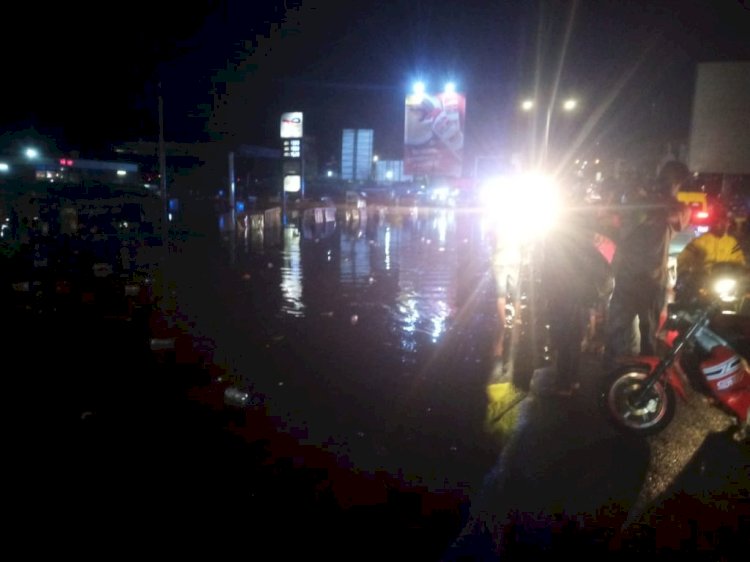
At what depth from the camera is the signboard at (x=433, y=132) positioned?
31.2 meters

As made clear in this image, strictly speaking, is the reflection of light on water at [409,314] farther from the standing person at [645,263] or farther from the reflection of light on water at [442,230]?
the reflection of light on water at [442,230]

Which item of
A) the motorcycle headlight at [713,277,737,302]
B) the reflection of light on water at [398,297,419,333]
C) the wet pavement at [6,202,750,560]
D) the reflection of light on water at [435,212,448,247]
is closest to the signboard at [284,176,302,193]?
the reflection of light on water at [435,212,448,247]

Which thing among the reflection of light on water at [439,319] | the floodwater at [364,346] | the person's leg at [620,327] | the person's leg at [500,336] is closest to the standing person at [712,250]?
the person's leg at [620,327]

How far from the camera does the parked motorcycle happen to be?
4.72 m

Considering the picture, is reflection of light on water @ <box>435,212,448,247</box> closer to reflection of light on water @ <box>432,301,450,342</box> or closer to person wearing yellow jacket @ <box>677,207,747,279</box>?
reflection of light on water @ <box>432,301,450,342</box>

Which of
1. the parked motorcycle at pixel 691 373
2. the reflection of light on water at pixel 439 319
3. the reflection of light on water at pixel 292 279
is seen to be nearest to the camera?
the parked motorcycle at pixel 691 373

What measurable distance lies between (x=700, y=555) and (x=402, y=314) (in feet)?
22.4

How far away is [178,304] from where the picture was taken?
10.9 metres

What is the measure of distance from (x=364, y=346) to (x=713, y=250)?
4.06 metres

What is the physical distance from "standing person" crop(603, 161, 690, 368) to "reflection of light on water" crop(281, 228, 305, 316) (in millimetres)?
5106

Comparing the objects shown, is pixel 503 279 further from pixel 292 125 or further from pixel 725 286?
pixel 292 125

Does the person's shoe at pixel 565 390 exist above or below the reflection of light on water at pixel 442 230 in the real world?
below

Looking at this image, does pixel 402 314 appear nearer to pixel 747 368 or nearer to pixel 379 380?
pixel 379 380

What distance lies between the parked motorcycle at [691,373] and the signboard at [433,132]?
27127 millimetres
